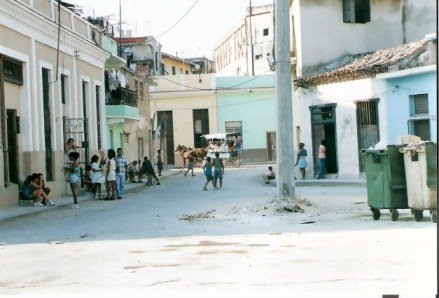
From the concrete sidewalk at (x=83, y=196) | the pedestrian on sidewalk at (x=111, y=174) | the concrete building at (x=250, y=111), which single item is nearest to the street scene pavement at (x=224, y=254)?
the concrete sidewalk at (x=83, y=196)

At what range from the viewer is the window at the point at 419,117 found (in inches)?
854

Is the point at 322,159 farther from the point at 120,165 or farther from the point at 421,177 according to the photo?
the point at 421,177

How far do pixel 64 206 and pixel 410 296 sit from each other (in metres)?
13.8

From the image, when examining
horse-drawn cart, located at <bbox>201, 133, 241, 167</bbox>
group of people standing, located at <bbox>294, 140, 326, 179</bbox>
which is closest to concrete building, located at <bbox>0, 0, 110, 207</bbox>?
group of people standing, located at <bbox>294, 140, 326, 179</bbox>

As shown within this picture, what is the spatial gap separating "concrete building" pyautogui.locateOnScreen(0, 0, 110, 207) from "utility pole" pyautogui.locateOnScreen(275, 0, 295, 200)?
24.8 ft

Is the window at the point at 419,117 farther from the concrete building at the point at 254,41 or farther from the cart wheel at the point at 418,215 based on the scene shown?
the concrete building at the point at 254,41

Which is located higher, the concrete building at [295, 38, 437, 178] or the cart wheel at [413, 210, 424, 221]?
the concrete building at [295, 38, 437, 178]

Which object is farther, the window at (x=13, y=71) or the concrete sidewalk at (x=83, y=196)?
the window at (x=13, y=71)

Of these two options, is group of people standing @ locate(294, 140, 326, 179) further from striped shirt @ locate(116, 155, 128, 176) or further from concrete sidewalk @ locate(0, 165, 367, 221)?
striped shirt @ locate(116, 155, 128, 176)

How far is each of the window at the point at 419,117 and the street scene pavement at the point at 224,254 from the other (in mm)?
8177

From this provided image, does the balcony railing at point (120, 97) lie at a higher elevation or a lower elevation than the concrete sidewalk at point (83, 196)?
higher

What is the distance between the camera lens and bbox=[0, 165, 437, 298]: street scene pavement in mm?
6332

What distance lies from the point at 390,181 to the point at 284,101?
3.66 metres

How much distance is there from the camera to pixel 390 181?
11539 millimetres
